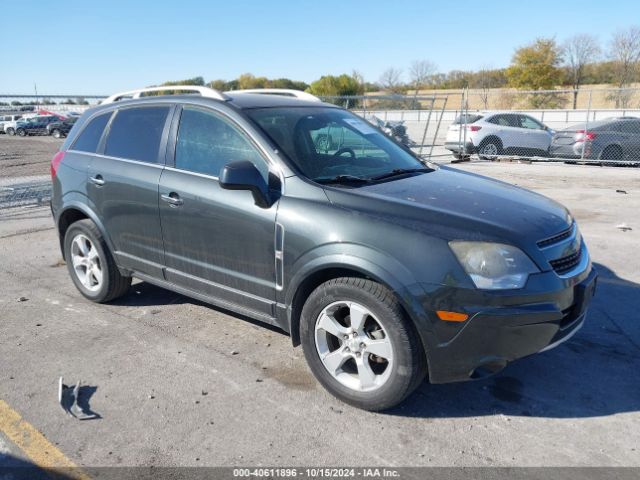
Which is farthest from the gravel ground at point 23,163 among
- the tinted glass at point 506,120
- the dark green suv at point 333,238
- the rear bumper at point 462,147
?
the tinted glass at point 506,120

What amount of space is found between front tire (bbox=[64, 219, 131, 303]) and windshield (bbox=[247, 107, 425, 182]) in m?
1.98

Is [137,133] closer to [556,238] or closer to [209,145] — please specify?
[209,145]

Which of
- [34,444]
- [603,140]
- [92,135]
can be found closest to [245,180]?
[34,444]

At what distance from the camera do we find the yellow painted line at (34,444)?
281cm

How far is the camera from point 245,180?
11.2 ft

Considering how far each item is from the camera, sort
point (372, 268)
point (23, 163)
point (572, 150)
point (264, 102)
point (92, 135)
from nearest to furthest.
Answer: point (372, 268) < point (264, 102) < point (92, 135) < point (572, 150) < point (23, 163)

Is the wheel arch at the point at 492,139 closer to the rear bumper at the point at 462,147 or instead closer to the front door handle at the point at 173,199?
the rear bumper at the point at 462,147

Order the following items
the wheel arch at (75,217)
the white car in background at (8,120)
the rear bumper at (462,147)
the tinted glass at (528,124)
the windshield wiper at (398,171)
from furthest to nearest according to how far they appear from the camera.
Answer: the white car in background at (8,120) → the rear bumper at (462,147) → the tinted glass at (528,124) → the wheel arch at (75,217) → the windshield wiper at (398,171)

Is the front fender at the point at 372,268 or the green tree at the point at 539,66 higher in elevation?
the green tree at the point at 539,66

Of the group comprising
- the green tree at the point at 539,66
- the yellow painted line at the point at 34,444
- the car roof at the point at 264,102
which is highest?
the green tree at the point at 539,66

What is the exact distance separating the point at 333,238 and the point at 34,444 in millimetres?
1982

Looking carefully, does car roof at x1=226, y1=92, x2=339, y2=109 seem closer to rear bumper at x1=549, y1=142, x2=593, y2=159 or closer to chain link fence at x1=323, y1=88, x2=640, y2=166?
chain link fence at x1=323, y1=88, x2=640, y2=166

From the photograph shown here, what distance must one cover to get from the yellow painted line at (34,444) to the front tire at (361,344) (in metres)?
1.43

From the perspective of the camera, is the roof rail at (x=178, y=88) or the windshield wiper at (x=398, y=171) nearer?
the windshield wiper at (x=398, y=171)
